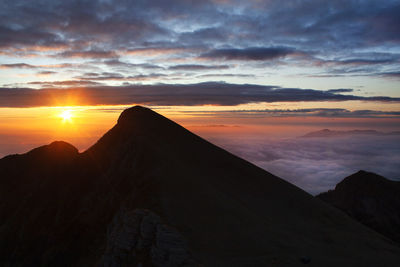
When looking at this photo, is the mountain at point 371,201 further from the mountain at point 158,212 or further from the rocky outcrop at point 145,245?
the rocky outcrop at point 145,245

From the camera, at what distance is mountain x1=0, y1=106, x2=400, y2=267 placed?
23.8 m

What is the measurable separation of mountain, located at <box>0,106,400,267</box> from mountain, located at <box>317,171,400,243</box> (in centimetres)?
4203

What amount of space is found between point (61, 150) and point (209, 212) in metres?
26.8

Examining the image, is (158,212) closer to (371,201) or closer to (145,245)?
(145,245)

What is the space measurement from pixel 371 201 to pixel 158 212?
75269 mm

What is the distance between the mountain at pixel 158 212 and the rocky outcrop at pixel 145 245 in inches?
2.8

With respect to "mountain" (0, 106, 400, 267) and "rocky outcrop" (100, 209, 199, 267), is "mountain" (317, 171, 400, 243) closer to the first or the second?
"mountain" (0, 106, 400, 267)

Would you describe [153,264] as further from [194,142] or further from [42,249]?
[194,142]

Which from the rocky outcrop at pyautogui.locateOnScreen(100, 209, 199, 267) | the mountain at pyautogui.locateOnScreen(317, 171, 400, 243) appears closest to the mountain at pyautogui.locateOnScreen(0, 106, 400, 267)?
the rocky outcrop at pyautogui.locateOnScreen(100, 209, 199, 267)

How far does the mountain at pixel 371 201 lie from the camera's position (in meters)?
75.9

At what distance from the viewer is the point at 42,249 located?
117 feet

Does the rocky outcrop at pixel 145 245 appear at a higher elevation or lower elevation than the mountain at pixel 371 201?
higher

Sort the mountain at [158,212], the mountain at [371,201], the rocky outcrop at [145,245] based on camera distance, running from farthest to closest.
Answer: the mountain at [371,201], the mountain at [158,212], the rocky outcrop at [145,245]

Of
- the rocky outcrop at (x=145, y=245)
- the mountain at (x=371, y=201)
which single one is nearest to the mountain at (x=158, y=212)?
the rocky outcrop at (x=145, y=245)
